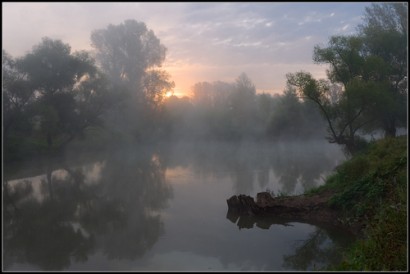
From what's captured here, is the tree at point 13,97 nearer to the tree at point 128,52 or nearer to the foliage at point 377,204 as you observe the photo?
the tree at point 128,52

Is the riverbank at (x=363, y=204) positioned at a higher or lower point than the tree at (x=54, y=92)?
lower

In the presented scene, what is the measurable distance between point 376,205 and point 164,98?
4355 cm

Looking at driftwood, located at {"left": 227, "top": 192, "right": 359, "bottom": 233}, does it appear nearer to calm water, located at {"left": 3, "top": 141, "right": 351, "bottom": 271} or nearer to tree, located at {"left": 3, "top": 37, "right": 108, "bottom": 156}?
calm water, located at {"left": 3, "top": 141, "right": 351, "bottom": 271}

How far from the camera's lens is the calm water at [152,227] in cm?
973

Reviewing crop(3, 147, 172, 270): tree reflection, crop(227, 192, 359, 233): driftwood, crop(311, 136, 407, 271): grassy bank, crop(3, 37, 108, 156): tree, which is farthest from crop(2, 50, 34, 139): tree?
crop(311, 136, 407, 271): grassy bank

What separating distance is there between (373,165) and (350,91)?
385 inches

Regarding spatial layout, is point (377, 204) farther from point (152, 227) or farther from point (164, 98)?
point (164, 98)

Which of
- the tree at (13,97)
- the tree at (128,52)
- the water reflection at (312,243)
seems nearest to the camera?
the water reflection at (312,243)

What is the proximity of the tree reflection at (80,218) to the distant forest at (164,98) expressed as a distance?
471 inches

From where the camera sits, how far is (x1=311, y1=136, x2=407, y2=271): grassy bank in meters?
7.12

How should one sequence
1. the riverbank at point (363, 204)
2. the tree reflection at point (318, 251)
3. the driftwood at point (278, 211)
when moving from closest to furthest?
the riverbank at point (363, 204) → the tree reflection at point (318, 251) → the driftwood at point (278, 211)

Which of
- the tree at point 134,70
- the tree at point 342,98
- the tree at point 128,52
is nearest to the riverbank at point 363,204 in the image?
the tree at point 342,98

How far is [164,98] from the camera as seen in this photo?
5284cm

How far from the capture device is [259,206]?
13820mm
